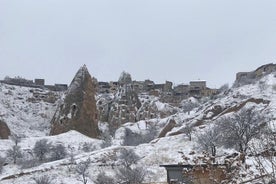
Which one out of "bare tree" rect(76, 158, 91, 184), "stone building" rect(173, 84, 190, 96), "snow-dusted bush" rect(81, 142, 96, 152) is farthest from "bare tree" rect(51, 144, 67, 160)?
"stone building" rect(173, 84, 190, 96)

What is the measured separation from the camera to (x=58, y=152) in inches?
2015

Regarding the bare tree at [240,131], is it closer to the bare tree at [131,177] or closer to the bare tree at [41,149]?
the bare tree at [131,177]

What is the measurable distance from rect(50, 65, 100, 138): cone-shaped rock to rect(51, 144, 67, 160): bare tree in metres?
15.9

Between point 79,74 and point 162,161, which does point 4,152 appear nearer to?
point 162,161

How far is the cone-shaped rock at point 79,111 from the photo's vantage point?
6925 cm

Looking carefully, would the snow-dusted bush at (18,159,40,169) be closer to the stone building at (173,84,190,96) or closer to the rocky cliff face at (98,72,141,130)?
the rocky cliff face at (98,72,141,130)

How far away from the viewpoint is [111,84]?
122250 millimetres

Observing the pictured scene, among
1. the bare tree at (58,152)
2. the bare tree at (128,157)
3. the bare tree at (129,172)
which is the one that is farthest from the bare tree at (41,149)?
the bare tree at (129,172)

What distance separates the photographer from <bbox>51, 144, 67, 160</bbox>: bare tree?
50719mm

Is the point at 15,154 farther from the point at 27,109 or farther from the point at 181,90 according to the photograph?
the point at 181,90

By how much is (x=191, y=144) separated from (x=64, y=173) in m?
12.7

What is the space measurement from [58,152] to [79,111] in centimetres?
1991

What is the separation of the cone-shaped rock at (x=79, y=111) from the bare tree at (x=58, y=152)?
15.9 metres

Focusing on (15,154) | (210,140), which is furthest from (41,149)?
(210,140)
